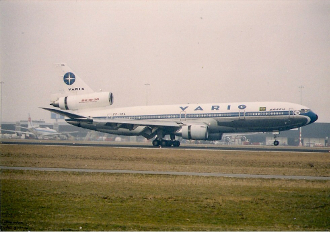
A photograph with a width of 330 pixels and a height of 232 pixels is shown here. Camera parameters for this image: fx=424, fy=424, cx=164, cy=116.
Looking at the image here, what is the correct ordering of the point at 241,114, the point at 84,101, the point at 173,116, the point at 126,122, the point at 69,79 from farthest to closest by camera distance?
1. the point at 69,79
2. the point at 84,101
3. the point at 173,116
4. the point at 126,122
5. the point at 241,114

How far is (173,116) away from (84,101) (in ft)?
40.2

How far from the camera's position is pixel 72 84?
56.0m

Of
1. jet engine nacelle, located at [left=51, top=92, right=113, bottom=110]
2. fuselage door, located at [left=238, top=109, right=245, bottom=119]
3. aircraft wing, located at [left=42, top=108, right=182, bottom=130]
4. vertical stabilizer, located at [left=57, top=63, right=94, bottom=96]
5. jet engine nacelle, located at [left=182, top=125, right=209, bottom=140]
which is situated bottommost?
jet engine nacelle, located at [left=182, top=125, right=209, bottom=140]

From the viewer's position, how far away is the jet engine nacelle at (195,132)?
4681 centimetres

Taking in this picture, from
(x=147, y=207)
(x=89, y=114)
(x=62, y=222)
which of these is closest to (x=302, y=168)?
(x=147, y=207)

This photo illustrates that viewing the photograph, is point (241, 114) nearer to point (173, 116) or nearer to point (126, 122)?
point (173, 116)

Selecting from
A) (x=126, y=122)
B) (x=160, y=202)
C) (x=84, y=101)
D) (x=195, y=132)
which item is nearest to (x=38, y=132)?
(x=84, y=101)

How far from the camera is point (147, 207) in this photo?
54.1 ft

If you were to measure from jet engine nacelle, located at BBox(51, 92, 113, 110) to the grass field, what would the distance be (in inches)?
1099

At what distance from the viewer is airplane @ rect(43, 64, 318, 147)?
47.1 m

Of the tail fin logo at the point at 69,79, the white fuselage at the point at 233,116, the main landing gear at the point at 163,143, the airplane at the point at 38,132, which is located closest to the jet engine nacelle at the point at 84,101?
the tail fin logo at the point at 69,79

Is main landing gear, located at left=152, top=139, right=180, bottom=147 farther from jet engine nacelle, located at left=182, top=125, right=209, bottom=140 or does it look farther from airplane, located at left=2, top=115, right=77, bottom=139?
airplane, located at left=2, top=115, right=77, bottom=139

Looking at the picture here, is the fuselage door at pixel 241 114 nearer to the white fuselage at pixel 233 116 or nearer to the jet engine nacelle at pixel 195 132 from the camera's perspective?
the white fuselage at pixel 233 116

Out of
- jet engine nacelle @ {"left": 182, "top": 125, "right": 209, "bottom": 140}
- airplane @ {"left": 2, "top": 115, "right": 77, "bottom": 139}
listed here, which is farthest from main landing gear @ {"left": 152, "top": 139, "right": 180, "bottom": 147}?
airplane @ {"left": 2, "top": 115, "right": 77, "bottom": 139}
